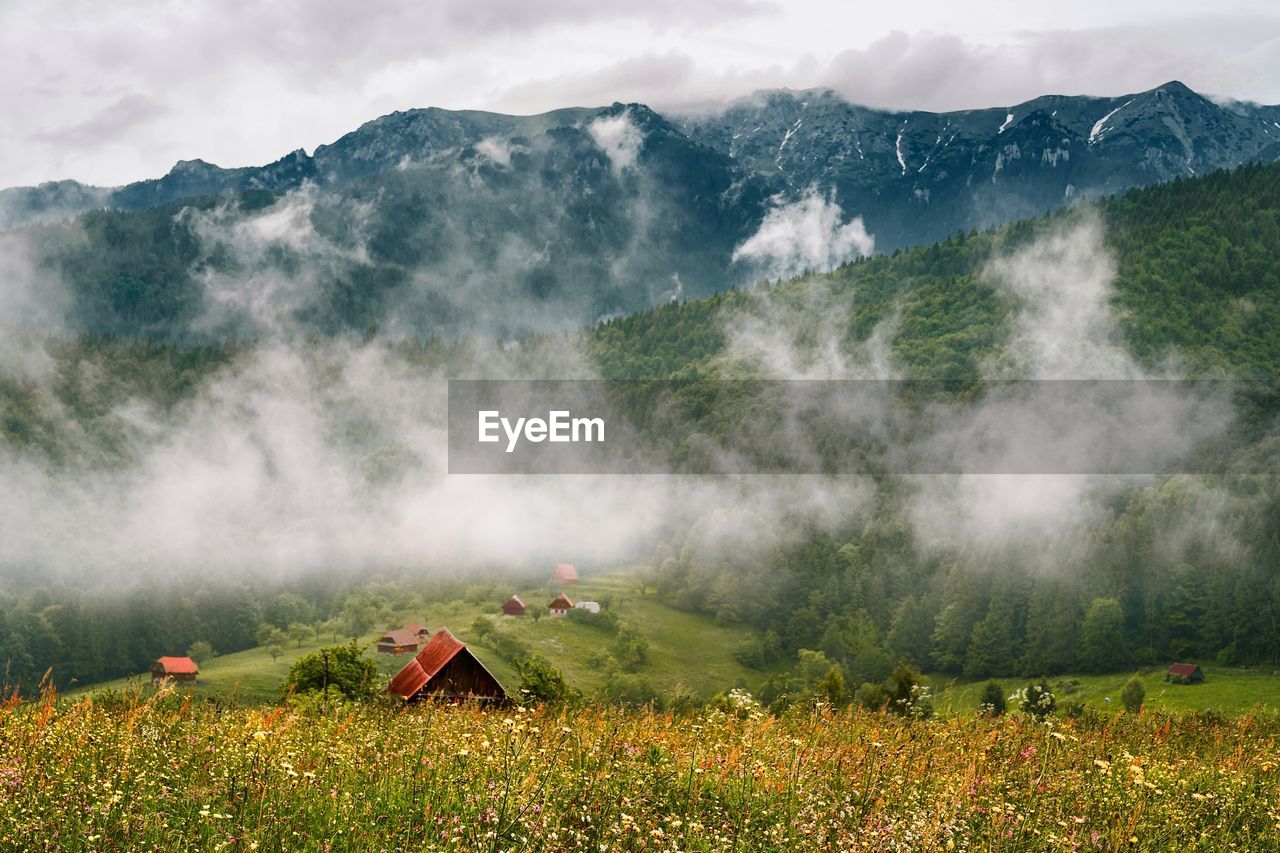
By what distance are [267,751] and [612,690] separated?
174 meters

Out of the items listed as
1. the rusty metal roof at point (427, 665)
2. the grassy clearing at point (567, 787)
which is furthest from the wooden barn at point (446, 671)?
the grassy clearing at point (567, 787)

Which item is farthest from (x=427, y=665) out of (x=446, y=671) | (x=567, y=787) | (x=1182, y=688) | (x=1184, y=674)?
(x=1184, y=674)

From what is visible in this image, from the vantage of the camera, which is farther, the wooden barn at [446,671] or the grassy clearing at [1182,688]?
the grassy clearing at [1182,688]

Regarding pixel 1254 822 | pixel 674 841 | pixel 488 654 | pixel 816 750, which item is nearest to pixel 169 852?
pixel 674 841

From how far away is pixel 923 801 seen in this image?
31.3ft

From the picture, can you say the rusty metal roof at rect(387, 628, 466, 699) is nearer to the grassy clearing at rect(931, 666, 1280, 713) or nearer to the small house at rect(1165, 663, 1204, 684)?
the grassy clearing at rect(931, 666, 1280, 713)

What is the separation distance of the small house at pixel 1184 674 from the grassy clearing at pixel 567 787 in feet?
584

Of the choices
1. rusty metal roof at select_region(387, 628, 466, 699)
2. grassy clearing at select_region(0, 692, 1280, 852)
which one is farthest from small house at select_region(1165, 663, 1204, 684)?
grassy clearing at select_region(0, 692, 1280, 852)

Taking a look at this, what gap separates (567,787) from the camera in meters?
9.00

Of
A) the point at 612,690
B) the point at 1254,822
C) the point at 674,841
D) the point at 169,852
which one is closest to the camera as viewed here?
the point at 169,852

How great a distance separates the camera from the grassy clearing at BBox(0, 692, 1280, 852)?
307 inches

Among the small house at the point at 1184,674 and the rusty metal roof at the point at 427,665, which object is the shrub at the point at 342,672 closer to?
the rusty metal roof at the point at 427,665

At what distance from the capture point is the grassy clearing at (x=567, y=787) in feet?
25.6

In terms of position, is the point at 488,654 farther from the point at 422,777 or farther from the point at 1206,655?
the point at 422,777
